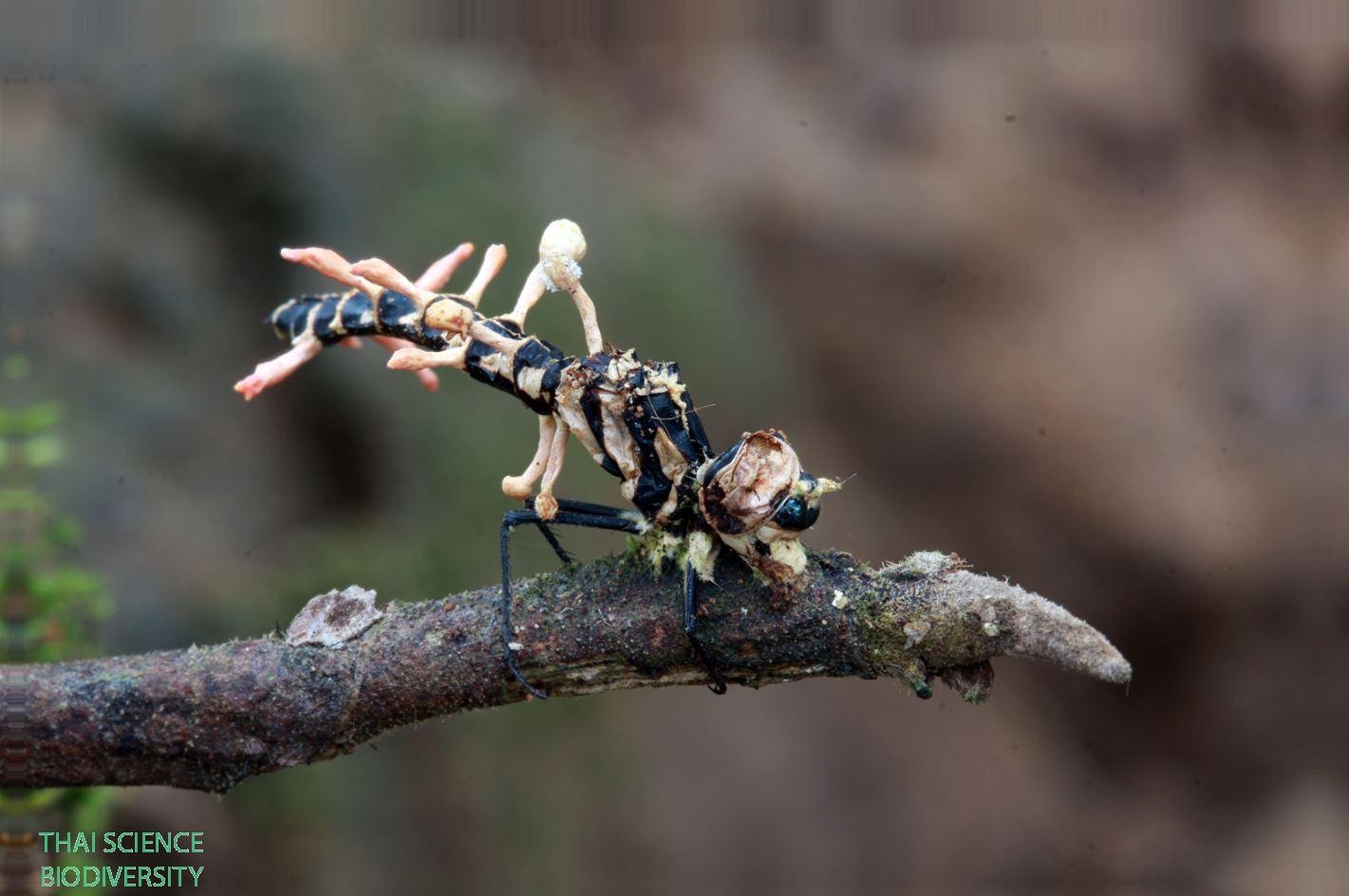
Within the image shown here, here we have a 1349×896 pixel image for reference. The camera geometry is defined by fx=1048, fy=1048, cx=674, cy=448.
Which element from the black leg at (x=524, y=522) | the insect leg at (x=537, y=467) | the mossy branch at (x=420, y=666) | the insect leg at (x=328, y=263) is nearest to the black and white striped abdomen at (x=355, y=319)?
the insect leg at (x=328, y=263)

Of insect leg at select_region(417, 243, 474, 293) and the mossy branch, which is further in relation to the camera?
insect leg at select_region(417, 243, 474, 293)

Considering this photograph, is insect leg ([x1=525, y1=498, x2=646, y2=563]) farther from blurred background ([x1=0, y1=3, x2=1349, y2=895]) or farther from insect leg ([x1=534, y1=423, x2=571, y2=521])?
blurred background ([x1=0, y1=3, x2=1349, y2=895])

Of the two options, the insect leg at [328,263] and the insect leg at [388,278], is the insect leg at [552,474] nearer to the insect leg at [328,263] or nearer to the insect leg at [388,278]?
the insect leg at [388,278]

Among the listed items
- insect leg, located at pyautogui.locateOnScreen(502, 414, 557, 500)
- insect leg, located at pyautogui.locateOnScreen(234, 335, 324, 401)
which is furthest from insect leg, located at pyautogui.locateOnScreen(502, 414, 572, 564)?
insect leg, located at pyautogui.locateOnScreen(234, 335, 324, 401)

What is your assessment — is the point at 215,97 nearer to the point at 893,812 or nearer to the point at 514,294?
the point at 514,294

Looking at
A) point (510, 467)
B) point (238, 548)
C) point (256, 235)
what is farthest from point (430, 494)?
point (256, 235)

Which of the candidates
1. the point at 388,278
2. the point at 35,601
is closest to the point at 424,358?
the point at 388,278

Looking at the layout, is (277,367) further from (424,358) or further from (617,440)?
(617,440)
